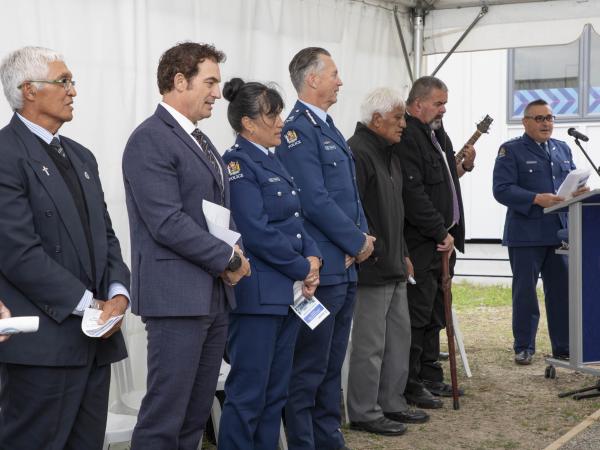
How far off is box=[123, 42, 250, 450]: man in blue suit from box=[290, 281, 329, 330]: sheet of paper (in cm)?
60

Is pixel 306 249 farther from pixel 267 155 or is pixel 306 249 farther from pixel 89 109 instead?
pixel 89 109

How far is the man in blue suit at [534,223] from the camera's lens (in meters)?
6.75

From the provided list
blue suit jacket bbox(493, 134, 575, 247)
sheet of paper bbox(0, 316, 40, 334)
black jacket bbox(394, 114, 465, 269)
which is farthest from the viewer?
blue suit jacket bbox(493, 134, 575, 247)

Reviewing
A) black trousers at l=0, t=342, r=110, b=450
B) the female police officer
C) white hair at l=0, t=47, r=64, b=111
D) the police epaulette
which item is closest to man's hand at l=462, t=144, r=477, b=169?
the police epaulette

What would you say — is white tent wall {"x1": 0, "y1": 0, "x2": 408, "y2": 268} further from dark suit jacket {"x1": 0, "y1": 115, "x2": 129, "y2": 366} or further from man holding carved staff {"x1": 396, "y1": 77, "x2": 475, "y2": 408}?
dark suit jacket {"x1": 0, "y1": 115, "x2": 129, "y2": 366}

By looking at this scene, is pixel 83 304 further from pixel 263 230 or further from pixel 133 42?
pixel 133 42

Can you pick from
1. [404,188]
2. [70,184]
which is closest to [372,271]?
[404,188]

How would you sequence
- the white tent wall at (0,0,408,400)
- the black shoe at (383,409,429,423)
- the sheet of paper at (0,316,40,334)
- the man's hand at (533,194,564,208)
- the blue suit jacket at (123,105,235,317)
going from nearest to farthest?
the sheet of paper at (0,316,40,334)
the blue suit jacket at (123,105,235,317)
the white tent wall at (0,0,408,400)
the black shoe at (383,409,429,423)
the man's hand at (533,194,564,208)

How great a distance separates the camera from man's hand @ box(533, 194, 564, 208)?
256 inches

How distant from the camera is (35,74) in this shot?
285 cm

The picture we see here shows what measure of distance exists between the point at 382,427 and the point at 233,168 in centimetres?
188

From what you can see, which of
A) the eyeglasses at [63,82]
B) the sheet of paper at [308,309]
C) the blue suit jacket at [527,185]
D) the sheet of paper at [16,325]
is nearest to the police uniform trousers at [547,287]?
the blue suit jacket at [527,185]

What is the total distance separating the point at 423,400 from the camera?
219 inches

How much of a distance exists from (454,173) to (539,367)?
6.14 feet
